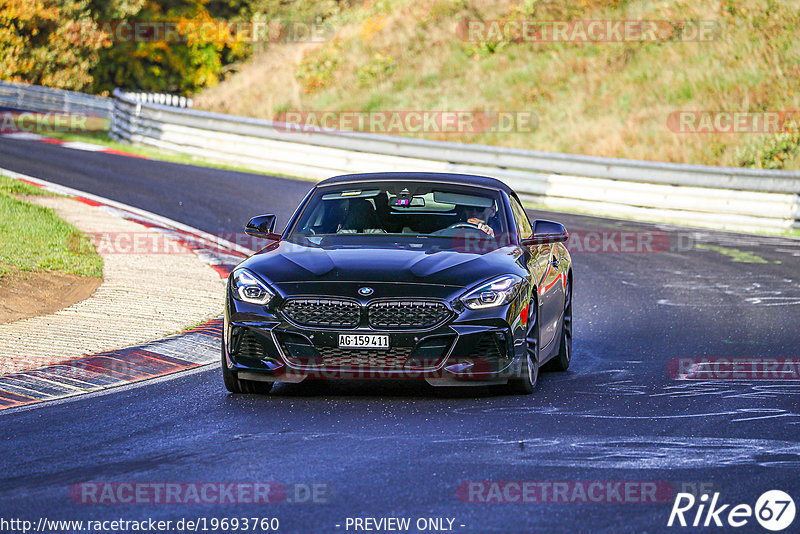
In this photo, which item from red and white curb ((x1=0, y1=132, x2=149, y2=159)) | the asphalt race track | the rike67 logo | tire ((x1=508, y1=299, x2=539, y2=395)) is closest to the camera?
the rike67 logo

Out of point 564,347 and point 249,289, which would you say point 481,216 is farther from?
point 249,289

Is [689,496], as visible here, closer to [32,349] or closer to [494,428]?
[494,428]

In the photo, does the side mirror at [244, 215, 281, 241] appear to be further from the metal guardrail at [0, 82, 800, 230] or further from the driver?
the metal guardrail at [0, 82, 800, 230]

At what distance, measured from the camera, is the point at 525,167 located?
908 inches

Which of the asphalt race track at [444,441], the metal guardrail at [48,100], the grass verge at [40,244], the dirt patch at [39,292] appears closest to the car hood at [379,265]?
the asphalt race track at [444,441]

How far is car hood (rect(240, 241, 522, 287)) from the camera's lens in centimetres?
809

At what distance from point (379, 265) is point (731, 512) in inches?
131

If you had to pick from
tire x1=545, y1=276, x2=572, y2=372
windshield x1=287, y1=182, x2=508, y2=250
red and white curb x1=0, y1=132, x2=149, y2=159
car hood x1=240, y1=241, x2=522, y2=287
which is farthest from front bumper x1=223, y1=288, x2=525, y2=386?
red and white curb x1=0, y1=132, x2=149, y2=159

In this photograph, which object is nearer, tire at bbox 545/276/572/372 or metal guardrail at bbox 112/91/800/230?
tire at bbox 545/276/572/372

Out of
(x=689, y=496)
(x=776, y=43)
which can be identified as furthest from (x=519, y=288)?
(x=776, y=43)

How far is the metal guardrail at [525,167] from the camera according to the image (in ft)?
68.5

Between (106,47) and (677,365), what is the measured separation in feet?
141

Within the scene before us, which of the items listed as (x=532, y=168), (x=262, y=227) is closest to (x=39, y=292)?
(x=262, y=227)

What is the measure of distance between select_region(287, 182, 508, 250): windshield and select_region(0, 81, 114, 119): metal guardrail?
104 feet
